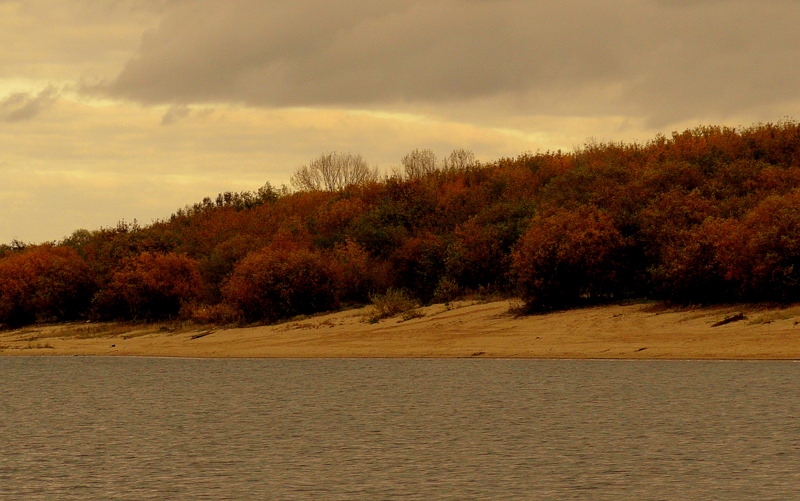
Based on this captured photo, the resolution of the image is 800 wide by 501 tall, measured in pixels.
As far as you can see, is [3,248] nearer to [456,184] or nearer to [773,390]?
[456,184]

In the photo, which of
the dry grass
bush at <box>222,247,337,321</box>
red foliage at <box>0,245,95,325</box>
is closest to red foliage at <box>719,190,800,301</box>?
the dry grass

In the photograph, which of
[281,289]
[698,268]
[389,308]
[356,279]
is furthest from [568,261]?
[281,289]

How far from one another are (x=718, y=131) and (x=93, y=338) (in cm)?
3401

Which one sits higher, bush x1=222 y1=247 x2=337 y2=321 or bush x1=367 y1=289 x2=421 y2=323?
bush x1=222 y1=247 x2=337 y2=321

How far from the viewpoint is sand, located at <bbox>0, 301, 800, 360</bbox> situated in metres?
27.6

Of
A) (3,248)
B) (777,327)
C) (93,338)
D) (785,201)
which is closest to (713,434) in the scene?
(777,327)

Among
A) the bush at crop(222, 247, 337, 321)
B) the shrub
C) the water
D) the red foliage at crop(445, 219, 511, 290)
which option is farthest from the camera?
the bush at crop(222, 247, 337, 321)

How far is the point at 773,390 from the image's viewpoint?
19.5 m

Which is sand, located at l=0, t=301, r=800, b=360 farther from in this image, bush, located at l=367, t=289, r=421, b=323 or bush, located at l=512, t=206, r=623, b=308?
bush, located at l=512, t=206, r=623, b=308

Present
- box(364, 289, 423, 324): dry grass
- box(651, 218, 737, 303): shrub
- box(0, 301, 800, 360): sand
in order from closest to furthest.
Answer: box(0, 301, 800, 360): sand
box(651, 218, 737, 303): shrub
box(364, 289, 423, 324): dry grass

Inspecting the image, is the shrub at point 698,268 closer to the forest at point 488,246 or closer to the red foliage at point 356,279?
the forest at point 488,246

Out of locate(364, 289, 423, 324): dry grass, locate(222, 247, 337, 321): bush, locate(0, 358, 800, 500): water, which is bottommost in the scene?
locate(0, 358, 800, 500): water

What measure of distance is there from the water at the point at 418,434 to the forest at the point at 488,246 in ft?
25.1

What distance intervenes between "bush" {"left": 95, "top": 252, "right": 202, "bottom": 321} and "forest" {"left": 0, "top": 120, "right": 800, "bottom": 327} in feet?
0.23
